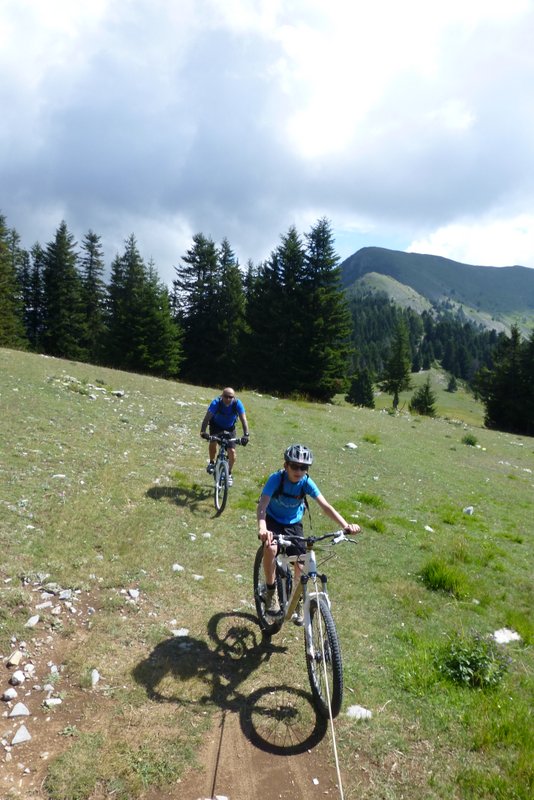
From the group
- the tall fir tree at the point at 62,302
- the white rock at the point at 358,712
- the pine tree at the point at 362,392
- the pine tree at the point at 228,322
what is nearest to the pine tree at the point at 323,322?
the pine tree at the point at 228,322

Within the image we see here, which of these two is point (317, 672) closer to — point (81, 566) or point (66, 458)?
point (81, 566)

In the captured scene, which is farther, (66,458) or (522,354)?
(522,354)

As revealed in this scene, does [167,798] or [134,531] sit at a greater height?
[134,531]

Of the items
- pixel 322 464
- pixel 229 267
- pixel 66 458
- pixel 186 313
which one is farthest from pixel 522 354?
pixel 66 458

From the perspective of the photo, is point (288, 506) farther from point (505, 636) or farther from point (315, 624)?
point (505, 636)

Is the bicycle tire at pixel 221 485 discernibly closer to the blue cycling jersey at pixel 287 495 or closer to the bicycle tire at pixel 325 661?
the blue cycling jersey at pixel 287 495

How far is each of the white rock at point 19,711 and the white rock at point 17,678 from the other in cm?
34

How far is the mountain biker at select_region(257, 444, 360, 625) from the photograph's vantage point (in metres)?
6.18

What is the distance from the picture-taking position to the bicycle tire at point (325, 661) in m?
5.07

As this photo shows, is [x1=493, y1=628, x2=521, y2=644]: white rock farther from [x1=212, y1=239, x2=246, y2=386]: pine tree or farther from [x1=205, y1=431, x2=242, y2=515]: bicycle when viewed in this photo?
[x1=212, y1=239, x2=246, y2=386]: pine tree

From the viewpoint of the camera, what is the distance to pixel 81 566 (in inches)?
295

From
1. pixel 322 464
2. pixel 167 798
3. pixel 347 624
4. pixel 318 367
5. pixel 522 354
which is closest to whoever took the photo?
pixel 167 798

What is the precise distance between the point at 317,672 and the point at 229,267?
5904 cm

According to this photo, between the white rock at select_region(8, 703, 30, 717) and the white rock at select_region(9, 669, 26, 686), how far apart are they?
34cm
